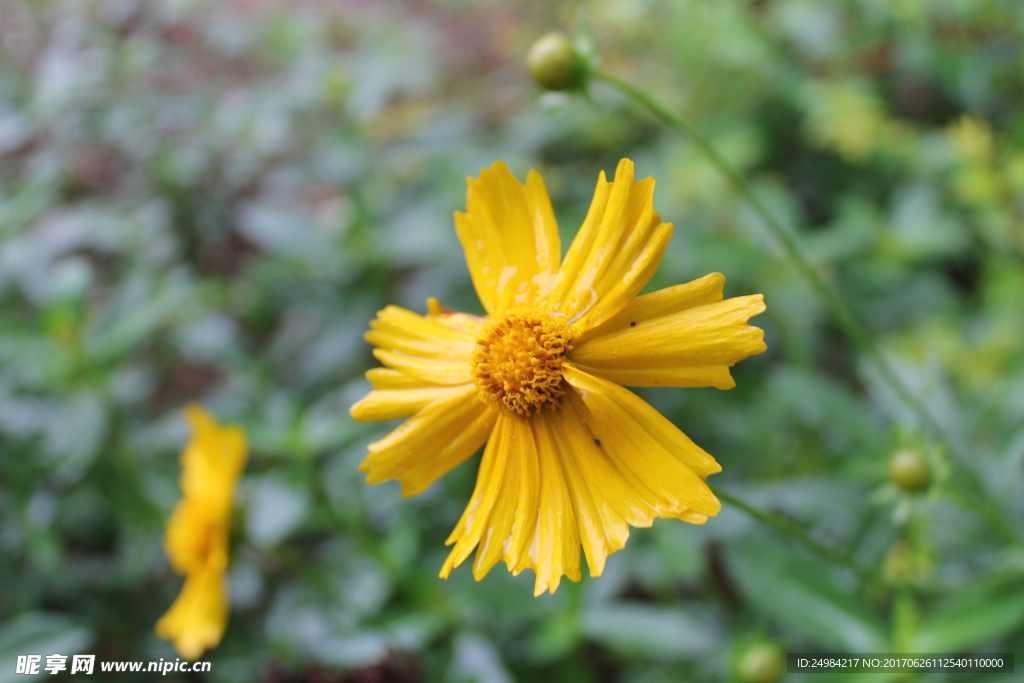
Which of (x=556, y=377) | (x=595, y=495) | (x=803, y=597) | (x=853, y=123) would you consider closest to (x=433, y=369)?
(x=556, y=377)

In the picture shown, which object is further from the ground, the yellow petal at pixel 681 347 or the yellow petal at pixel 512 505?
the yellow petal at pixel 681 347

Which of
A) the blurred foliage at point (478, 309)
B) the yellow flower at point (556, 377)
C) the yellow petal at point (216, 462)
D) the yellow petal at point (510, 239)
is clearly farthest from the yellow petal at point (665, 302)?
the yellow petal at point (216, 462)

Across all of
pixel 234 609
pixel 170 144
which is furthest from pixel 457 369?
pixel 170 144

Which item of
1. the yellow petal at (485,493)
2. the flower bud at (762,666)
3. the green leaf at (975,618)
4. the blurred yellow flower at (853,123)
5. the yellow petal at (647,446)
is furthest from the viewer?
the blurred yellow flower at (853,123)

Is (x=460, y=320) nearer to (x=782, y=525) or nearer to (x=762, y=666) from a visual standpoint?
(x=782, y=525)

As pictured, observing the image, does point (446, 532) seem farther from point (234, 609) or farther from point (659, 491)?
point (659, 491)

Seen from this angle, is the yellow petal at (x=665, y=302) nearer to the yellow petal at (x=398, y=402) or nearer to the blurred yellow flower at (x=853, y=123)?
the yellow petal at (x=398, y=402)

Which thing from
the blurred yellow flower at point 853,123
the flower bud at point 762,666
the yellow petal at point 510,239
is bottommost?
the flower bud at point 762,666
